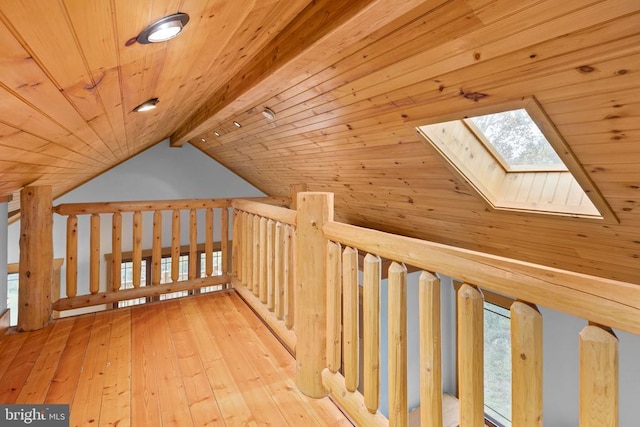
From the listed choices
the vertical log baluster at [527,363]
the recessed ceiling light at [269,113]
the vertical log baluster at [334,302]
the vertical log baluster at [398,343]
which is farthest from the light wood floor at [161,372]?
the recessed ceiling light at [269,113]

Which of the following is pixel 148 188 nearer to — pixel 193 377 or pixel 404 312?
pixel 193 377

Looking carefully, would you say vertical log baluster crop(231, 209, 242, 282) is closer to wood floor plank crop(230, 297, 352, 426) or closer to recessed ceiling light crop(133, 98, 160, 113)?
wood floor plank crop(230, 297, 352, 426)

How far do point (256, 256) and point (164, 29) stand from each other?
2.00 m

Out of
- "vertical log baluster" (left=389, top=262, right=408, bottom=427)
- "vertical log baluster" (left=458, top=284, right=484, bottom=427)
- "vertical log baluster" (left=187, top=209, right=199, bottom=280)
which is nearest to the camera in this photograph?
"vertical log baluster" (left=458, top=284, right=484, bottom=427)

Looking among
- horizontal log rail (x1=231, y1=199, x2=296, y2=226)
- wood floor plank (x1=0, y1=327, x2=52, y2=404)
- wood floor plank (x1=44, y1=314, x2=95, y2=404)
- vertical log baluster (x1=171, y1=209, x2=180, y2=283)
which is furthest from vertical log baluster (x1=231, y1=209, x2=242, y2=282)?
wood floor plank (x1=0, y1=327, x2=52, y2=404)

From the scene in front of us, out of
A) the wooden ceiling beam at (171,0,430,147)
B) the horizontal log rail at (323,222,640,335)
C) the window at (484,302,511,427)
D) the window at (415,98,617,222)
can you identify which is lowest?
the window at (484,302,511,427)

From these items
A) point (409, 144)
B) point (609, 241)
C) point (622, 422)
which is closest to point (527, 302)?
point (409, 144)

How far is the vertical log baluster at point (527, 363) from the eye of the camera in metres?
0.85

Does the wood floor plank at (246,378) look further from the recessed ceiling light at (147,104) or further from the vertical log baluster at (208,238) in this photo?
the recessed ceiling light at (147,104)

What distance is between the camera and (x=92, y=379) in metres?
1.94

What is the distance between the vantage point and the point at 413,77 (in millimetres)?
1850

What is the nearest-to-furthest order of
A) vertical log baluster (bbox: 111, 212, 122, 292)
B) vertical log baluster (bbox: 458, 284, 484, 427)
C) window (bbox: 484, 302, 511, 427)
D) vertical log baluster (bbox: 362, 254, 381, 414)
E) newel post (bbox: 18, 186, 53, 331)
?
vertical log baluster (bbox: 458, 284, 484, 427) < vertical log baluster (bbox: 362, 254, 381, 414) < newel post (bbox: 18, 186, 53, 331) < vertical log baluster (bbox: 111, 212, 122, 292) < window (bbox: 484, 302, 511, 427)

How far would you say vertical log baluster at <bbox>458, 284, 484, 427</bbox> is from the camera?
983 millimetres

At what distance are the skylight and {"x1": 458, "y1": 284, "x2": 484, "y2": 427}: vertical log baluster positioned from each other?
Answer: 5.67 ft
